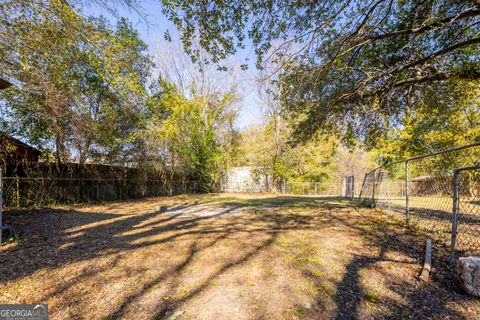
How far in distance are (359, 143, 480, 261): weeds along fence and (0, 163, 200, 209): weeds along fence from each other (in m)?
10.6

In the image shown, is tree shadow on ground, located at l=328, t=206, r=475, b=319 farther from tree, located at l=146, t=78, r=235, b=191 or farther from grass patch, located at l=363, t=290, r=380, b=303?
tree, located at l=146, t=78, r=235, b=191

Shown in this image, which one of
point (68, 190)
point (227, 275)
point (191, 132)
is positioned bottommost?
point (227, 275)

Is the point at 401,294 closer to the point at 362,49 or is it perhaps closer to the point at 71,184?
the point at 362,49

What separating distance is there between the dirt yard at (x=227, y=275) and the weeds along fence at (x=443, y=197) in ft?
2.16

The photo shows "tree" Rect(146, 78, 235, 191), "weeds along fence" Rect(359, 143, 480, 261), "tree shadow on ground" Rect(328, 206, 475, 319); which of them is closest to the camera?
"tree shadow on ground" Rect(328, 206, 475, 319)

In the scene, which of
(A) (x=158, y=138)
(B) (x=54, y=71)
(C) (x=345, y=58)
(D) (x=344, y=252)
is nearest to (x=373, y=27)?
(C) (x=345, y=58)

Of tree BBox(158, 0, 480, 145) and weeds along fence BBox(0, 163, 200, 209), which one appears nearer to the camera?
tree BBox(158, 0, 480, 145)

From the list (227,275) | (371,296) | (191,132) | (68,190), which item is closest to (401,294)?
(371,296)

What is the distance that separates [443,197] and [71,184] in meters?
11.2
